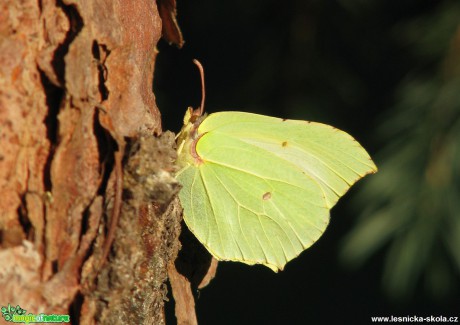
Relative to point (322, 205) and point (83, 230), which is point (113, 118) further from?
point (322, 205)

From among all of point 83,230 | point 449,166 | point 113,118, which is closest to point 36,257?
point 83,230

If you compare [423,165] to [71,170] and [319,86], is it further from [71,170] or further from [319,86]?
[71,170]

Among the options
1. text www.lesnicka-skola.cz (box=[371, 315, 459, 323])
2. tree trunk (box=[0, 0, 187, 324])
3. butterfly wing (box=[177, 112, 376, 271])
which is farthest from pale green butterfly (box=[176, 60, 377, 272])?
text www.lesnicka-skola.cz (box=[371, 315, 459, 323])

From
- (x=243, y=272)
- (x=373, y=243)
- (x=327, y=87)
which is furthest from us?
(x=243, y=272)

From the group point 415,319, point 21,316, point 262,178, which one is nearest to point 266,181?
point 262,178

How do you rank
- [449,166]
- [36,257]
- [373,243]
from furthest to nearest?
1. [373,243]
2. [449,166]
3. [36,257]
